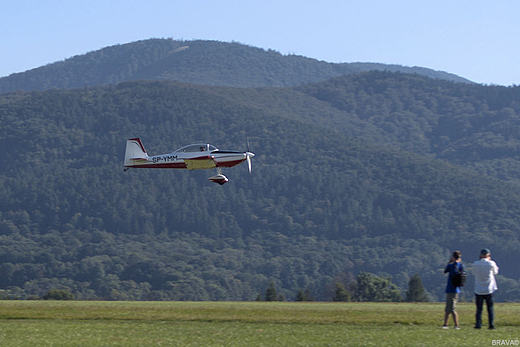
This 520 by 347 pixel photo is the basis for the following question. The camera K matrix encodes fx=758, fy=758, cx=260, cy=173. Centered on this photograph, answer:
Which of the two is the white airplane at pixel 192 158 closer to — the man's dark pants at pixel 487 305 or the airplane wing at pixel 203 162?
the airplane wing at pixel 203 162

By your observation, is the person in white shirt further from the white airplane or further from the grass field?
the white airplane

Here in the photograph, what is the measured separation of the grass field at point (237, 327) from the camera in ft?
81.7

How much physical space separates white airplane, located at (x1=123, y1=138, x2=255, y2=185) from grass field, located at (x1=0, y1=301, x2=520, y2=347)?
12.5 m

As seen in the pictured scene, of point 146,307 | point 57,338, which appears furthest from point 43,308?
point 57,338

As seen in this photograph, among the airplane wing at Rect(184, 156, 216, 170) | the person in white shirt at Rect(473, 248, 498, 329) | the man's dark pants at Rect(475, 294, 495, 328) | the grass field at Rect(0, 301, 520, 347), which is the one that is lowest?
the grass field at Rect(0, 301, 520, 347)

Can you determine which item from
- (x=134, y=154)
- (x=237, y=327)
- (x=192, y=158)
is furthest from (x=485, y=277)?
(x=134, y=154)

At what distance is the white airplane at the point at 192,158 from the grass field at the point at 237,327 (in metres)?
12.5

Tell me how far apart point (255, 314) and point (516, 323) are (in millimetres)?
11683

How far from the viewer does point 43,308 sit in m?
39.2

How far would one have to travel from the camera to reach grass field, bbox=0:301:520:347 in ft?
81.7

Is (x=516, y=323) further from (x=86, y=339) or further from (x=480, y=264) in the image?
(x=86, y=339)

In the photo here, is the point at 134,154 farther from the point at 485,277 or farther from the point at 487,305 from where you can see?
the point at 485,277

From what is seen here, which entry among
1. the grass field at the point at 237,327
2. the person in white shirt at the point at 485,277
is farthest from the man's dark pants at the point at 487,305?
the grass field at the point at 237,327

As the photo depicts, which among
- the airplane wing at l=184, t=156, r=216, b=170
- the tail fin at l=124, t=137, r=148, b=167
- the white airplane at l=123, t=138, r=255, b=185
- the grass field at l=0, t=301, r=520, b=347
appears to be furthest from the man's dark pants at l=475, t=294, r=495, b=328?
the tail fin at l=124, t=137, r=148, b=167
